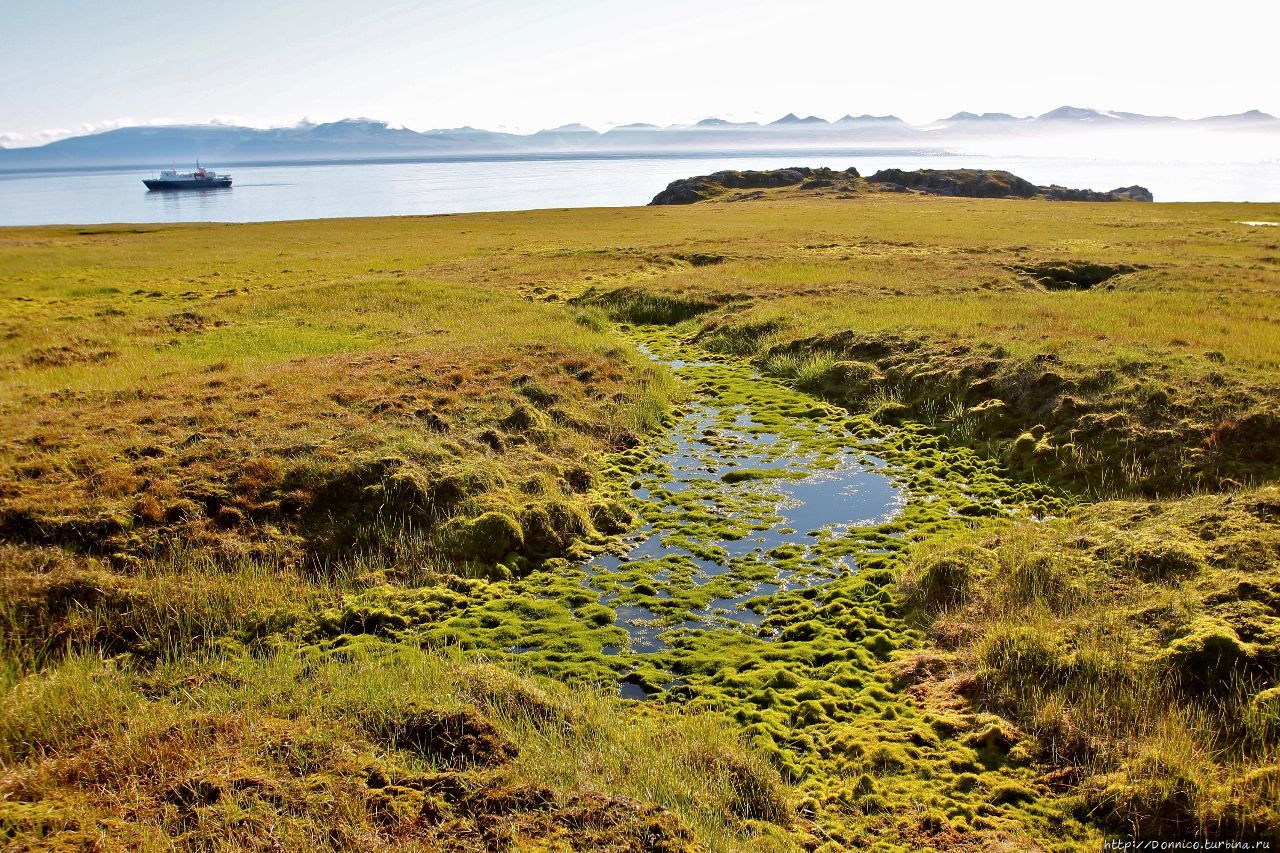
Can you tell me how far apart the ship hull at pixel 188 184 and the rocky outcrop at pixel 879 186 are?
131m

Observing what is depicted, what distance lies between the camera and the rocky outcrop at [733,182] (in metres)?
123

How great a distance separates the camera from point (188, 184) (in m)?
191

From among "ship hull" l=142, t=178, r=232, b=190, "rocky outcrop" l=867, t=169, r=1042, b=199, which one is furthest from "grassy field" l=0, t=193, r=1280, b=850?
"ship hull" l=142, t=178, r=232, b=190

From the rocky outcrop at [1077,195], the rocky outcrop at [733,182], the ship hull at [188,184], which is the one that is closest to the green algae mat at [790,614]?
the rocky outcrop at [733,182]

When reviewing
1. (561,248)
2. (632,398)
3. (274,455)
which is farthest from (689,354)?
(561,248)

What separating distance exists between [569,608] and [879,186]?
416 feet

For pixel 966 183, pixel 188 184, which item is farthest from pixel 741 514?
pixel 188 184

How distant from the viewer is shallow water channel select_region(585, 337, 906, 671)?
11375 millimetres

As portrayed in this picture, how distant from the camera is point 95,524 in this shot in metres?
11.6

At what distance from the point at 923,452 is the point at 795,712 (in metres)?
10.0

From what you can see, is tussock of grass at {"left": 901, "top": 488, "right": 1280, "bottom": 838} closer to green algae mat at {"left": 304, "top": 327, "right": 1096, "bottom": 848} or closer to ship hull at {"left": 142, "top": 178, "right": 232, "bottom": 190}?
green algae mat at {"left": 304, "top": 327, "right": 1096, "bottom": 848}

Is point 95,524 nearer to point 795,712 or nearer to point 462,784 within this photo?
point 462,784

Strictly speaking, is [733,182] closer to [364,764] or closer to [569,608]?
[569,608]

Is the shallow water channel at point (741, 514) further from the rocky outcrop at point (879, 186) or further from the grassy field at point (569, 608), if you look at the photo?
the rocky outcrop at point (879, 186)
